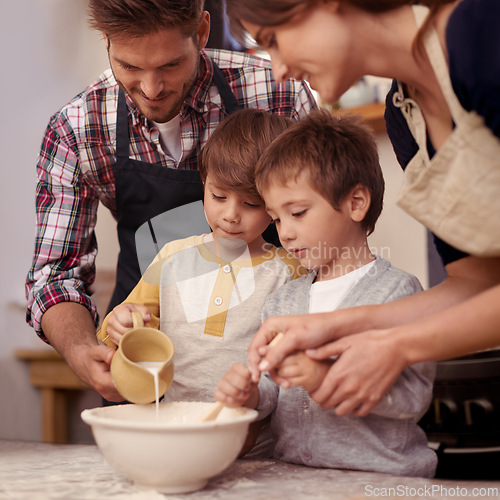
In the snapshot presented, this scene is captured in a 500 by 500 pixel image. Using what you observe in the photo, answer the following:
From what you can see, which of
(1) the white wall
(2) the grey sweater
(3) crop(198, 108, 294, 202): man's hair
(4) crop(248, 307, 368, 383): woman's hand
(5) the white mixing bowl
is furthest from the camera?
(1) the white wall

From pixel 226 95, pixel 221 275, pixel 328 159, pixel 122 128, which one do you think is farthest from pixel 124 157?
pixel 328 159

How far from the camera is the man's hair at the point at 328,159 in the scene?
119 centimetres

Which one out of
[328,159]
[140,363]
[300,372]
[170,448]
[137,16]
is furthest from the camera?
[137,16]

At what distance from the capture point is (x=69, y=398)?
2855mm

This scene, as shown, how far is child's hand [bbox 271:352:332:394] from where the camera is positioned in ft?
3.06

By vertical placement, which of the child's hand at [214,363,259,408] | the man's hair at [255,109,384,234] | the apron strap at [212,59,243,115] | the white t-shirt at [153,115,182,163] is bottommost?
the child's hand at [214,363,259,408]

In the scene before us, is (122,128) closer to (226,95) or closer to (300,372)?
(226,95)

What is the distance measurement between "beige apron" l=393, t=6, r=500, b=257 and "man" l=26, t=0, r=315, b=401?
722mm

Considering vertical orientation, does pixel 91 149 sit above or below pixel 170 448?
above

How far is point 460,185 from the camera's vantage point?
0.89 m

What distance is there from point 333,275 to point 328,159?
0.77 ft

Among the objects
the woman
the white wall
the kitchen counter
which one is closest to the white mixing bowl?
the kitchen counter

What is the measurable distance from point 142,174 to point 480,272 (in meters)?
Answer: 0.90

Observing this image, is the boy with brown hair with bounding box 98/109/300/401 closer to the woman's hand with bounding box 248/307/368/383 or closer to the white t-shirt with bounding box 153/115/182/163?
the white t-shirt with bounding box 153/115/182/163
